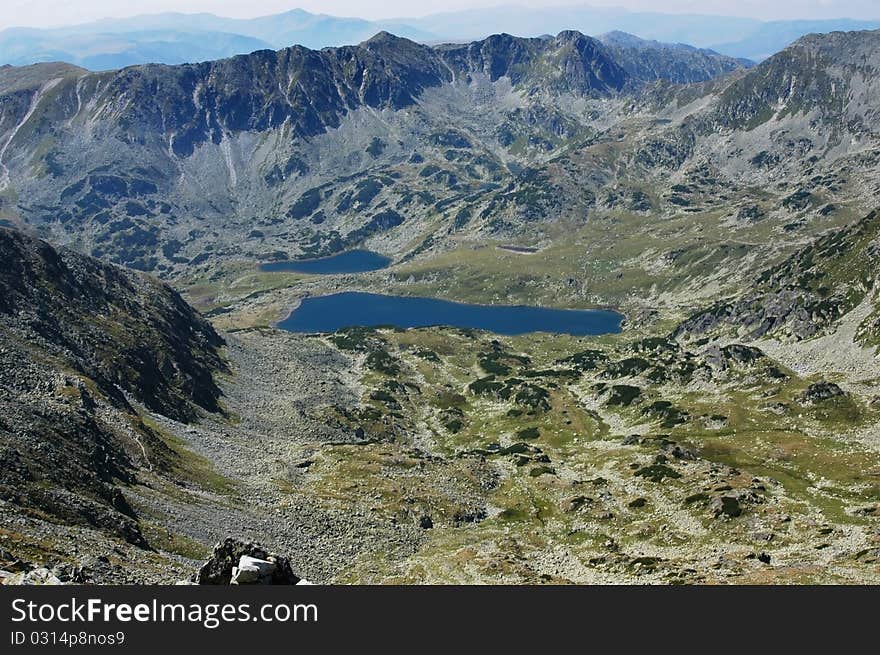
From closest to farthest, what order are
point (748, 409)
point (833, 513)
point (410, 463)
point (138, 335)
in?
1. point (833, 513)
2. point (410, 463)
3. point (138, 335)
4. point (748, 409)

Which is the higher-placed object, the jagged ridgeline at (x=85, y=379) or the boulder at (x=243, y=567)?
the boulder at (x=243, y=567)

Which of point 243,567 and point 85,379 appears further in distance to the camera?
point 85,379

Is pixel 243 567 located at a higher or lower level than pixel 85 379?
higher

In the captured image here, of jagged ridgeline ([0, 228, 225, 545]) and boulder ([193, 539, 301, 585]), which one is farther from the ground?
boulder ([193, 539, 301, 585])

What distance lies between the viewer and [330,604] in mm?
28391

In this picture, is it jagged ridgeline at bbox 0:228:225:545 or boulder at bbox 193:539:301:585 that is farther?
jagged ridgeline at bbox 0:228:225:545

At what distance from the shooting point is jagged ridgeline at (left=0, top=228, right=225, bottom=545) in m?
77.2

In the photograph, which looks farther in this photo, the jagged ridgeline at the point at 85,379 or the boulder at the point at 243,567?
the jagged ridgeline at the point at 85,379

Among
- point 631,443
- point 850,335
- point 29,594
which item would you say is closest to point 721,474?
point 631,443

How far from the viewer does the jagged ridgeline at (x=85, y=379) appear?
7725 centimetres

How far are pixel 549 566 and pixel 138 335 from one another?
109784 millimetres

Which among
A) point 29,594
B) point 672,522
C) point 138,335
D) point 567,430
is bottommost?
point 567,430

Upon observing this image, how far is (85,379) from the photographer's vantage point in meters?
117

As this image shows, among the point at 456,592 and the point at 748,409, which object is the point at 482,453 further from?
the point at 456,592
